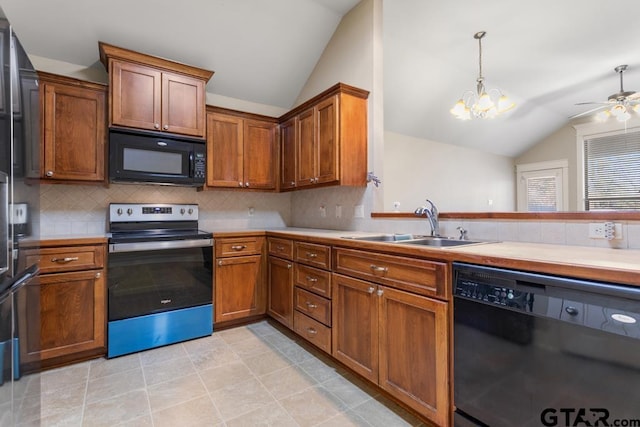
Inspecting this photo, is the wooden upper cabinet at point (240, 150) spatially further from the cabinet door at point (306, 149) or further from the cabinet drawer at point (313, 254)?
the cabinet drawer at point (313, 254)

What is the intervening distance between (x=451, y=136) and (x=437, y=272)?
376 cm

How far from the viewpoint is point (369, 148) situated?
2686 millimetres

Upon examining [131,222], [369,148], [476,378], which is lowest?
[476,378]

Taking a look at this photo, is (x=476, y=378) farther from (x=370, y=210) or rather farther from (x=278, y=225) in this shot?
(x=278, y=225)

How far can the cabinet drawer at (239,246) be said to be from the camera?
277 cm

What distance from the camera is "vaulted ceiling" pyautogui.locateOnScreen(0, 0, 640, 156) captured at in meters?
2.58

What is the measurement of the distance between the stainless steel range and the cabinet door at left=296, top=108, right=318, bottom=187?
1050 millimetres

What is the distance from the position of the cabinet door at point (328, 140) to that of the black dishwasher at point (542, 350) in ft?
4.88

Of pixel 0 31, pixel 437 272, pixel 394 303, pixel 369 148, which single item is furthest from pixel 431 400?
pixel 0 31

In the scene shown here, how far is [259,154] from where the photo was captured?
3.36m

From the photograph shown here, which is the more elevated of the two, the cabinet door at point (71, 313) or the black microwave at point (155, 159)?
the black microwave at point (155, 159)

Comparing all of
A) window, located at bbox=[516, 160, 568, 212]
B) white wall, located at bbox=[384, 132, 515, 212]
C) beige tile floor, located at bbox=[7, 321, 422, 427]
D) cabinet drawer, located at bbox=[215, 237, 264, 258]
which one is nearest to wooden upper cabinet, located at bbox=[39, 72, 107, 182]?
cabinet drawer, located at bbox=[215, 237, 264, 258]

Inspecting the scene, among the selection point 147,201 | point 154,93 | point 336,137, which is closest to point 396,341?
point 336,137

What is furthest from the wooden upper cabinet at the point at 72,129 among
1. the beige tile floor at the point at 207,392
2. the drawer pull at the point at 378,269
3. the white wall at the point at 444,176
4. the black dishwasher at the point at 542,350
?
the white wall at the point at 444,176
